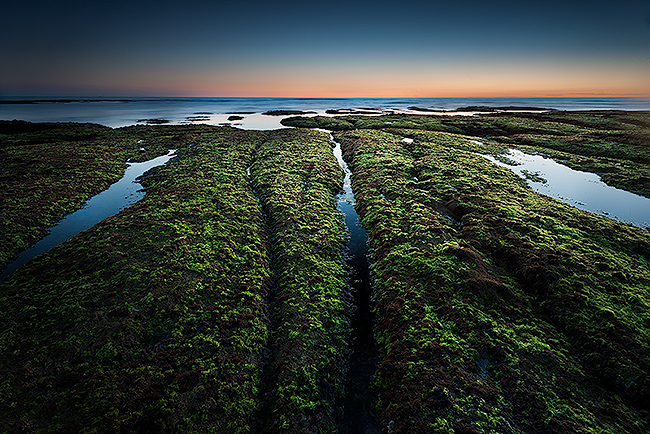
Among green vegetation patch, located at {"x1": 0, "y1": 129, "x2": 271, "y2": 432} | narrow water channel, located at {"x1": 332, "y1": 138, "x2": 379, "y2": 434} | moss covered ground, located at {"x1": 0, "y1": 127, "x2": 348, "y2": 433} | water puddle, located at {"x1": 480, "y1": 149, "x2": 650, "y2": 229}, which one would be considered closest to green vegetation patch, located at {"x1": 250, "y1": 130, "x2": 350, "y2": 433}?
moss covered ground, located at {"x1": 0, "y1": 127, "x2": 348, "y2": 433}

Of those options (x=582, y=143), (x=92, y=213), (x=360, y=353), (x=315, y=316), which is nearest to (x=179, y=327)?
(x=315, y=316)

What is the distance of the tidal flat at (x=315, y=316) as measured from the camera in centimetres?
745

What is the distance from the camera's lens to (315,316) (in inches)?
428

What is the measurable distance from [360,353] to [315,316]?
7.51 ft

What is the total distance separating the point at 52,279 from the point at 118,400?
8533 mm

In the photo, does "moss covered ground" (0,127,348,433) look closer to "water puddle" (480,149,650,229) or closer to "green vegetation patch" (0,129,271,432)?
"green vegetation patch" (0,129,271,432)

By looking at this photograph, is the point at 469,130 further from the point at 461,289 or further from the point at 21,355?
the point at 21,355

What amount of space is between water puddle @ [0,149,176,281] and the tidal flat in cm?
69

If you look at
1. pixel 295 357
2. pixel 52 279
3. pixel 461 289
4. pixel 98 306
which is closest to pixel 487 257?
pixel 461 289

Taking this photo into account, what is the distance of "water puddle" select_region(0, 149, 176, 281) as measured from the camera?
1503cm

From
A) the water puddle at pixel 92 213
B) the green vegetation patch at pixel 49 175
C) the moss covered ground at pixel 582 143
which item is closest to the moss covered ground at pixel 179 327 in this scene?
the water puddle at pixel 92 213

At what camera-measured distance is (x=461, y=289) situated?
1134cm

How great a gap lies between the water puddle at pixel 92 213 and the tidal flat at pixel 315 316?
69 centimetres

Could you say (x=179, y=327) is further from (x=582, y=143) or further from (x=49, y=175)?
(x=582, y=143)
